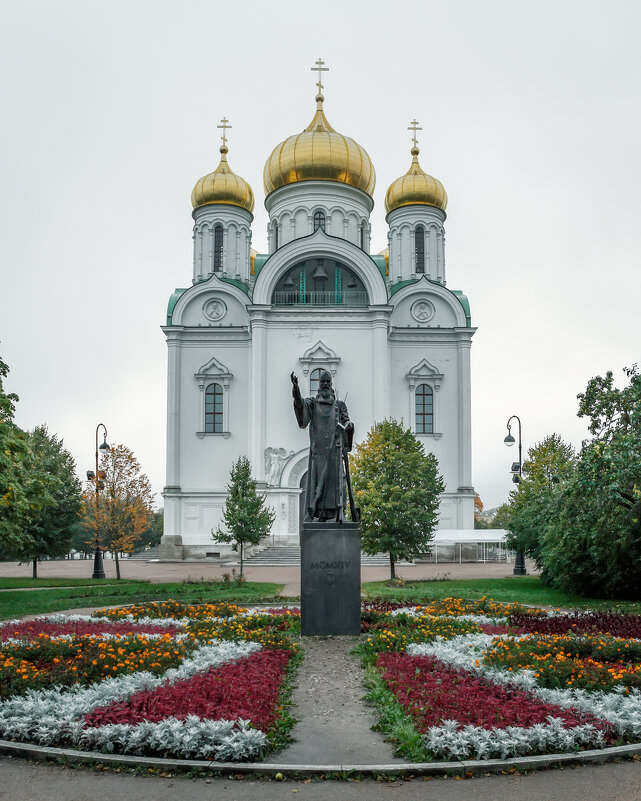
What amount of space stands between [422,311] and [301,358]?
728cm

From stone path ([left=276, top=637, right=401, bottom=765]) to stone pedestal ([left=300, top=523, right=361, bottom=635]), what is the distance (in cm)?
100

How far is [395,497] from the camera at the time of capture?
1011 inches

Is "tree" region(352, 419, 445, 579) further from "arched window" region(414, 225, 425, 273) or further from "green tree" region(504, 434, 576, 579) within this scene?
"arched window" region(414, 225, 425, 273)

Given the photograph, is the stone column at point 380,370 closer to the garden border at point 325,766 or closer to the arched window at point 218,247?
the arched window at point 218,247

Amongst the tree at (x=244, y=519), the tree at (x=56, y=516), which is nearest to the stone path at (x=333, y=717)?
the tree at (x=244, y=519)

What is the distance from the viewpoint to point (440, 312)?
4269 cm

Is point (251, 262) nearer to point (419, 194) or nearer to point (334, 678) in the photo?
point (419, 194)

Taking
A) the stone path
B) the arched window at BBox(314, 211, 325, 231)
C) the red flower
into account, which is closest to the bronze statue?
the stone path

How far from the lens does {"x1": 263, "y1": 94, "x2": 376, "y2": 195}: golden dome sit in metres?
44.2

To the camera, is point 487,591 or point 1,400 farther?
point 487,591

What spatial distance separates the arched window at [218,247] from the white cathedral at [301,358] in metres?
0.81

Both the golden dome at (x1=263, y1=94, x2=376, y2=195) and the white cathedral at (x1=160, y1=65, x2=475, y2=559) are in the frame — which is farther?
the golden dome at (x1=263, y1=94, x2=376, y2=195)

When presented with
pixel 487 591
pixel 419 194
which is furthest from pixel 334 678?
pixel 419 194

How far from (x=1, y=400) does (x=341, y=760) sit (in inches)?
489
